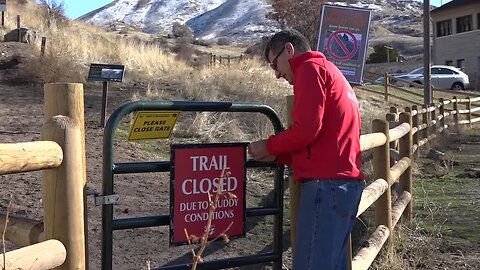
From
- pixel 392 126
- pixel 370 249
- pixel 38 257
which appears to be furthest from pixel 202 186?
pixel 392 126

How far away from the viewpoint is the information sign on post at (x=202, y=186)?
4.03m

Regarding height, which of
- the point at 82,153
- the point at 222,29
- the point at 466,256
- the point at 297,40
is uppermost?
the point at 222,29

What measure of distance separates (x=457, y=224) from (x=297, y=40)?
5.09 metres

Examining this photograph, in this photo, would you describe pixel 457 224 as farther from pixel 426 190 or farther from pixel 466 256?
pixel 426 190

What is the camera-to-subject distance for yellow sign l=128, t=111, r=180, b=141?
3.90m

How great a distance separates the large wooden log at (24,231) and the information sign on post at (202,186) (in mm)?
774

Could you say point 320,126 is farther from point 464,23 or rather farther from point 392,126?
point 464,23

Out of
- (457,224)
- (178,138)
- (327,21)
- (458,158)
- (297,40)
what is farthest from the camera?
(458,158)

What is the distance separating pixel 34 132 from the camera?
12273 mm

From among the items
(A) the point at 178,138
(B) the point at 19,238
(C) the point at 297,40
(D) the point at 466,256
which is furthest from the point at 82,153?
(A) the point at 178,138

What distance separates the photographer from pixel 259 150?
4219 mm

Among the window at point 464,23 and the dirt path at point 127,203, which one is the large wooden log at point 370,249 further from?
the window at point 464,23

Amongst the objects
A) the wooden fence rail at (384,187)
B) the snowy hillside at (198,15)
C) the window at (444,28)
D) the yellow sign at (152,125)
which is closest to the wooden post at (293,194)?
the wooden fence rail at (384,187)

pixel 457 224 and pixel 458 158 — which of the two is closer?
pixel 457 224
